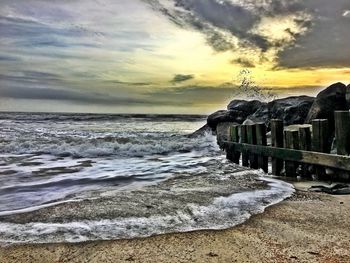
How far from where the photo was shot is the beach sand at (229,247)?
327 cm

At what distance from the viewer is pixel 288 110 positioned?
45.2 feet

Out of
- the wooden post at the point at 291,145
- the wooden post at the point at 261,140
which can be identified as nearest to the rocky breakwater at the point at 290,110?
the wooden post at the point at 291,145

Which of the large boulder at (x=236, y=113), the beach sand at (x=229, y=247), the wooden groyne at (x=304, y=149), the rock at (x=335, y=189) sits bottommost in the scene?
the rock at (x=335, y=189)

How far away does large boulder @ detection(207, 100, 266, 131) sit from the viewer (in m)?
18.1

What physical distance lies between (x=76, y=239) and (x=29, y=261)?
0.59 metres

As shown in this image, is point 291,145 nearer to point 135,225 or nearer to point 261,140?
point 261,140

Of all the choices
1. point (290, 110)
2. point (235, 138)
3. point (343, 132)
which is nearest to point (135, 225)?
point (343, 132)

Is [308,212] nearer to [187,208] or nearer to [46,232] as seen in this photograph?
[187,208]

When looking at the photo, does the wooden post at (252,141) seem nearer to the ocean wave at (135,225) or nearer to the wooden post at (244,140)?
the wooden post at (244,140)

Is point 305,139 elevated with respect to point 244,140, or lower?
elevated

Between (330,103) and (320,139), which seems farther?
(330,103)

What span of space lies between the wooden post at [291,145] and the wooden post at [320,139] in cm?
46

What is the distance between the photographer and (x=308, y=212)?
4.75 meters

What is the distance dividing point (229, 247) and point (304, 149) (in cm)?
450
